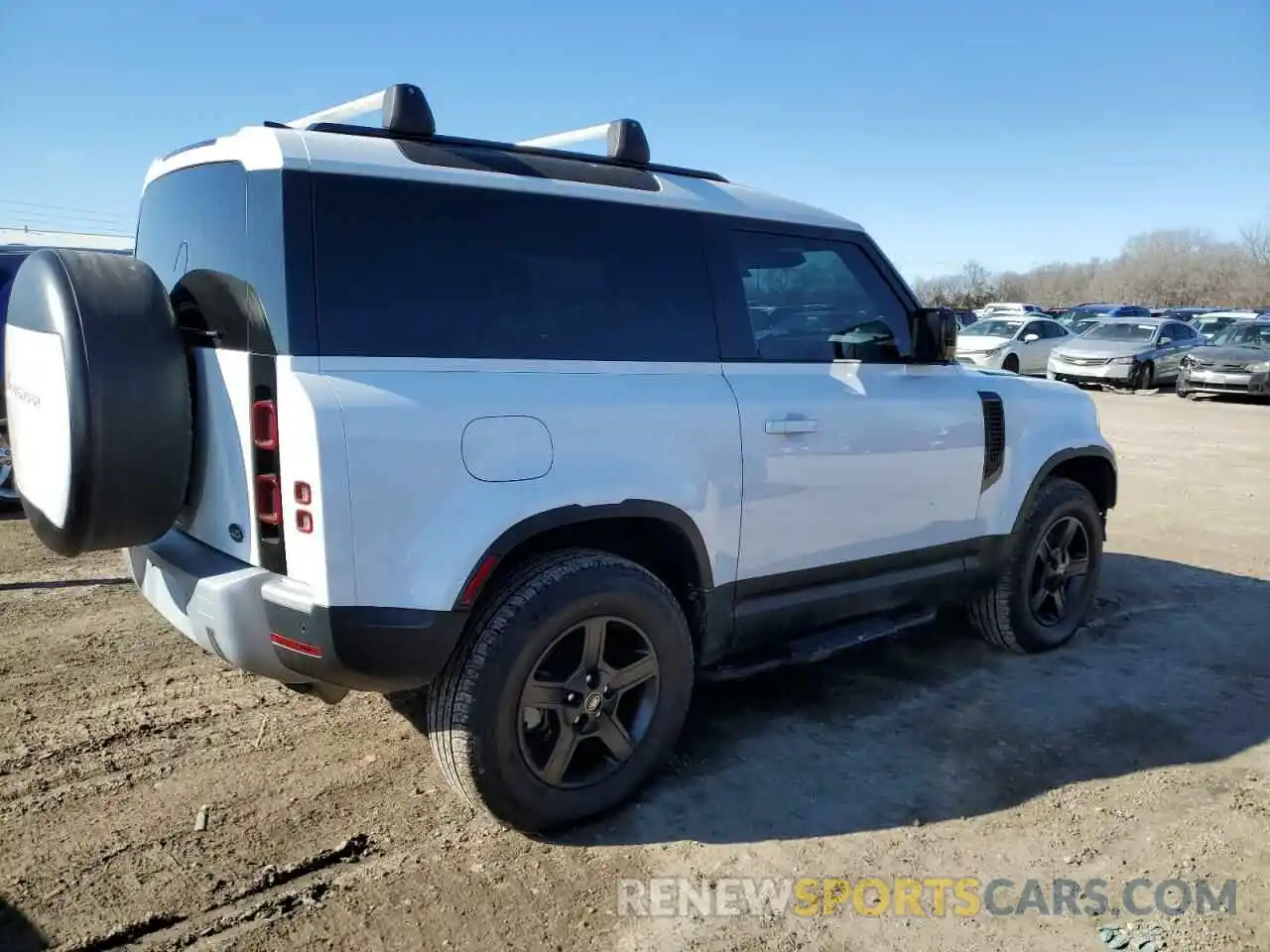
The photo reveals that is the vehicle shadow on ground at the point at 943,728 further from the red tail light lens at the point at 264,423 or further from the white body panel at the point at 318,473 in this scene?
the red tail light lens at the point at 264,423

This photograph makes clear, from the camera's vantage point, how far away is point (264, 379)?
2.54m

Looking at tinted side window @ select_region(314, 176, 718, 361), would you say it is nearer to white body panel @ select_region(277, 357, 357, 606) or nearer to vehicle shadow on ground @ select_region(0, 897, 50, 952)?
white body panel @ select_region(277, 357, 357, 606)

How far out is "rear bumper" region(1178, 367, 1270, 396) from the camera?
17594mm

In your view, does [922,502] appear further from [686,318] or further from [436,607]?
[436,607]

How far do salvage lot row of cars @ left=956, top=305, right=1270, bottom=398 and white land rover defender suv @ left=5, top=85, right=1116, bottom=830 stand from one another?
15.7 m

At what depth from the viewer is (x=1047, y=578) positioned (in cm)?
480

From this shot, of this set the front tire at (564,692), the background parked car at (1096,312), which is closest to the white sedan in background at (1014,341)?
the background parked car at (1096,312)

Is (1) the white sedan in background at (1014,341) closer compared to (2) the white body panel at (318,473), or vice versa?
(2) the white body panel at (318,473)

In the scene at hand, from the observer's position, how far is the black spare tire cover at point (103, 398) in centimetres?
259

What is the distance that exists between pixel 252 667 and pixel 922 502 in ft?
8.77

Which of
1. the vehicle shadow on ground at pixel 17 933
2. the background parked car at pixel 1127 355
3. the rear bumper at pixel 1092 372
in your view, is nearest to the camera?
the vehicle shadow on ground at pixel 17 933

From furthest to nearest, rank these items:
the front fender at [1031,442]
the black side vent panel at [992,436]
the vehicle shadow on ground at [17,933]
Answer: the front fender at [1031,442]
the black side vent panel at [992,436]
the vehicle shadow on ground at [17,933]

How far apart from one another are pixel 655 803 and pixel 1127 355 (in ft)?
64.3

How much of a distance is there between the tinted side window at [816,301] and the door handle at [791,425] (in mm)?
260
